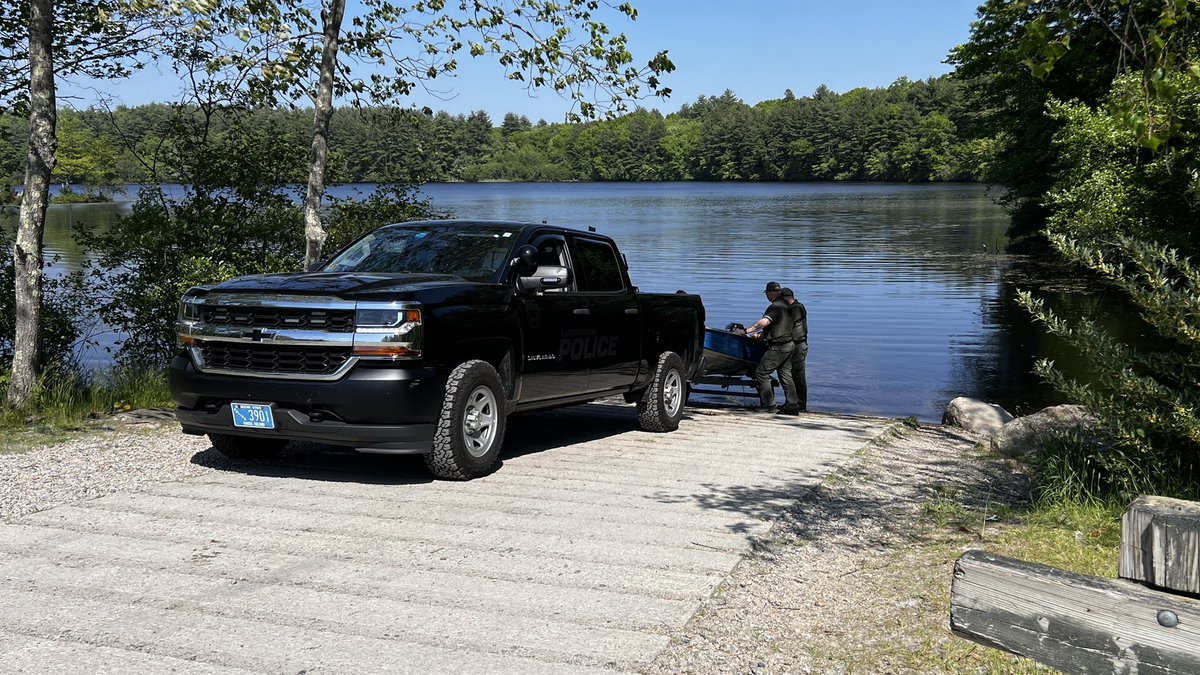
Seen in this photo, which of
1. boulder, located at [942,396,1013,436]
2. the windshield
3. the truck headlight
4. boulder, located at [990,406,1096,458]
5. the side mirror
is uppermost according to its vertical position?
the windshield

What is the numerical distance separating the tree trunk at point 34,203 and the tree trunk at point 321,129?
291 cm

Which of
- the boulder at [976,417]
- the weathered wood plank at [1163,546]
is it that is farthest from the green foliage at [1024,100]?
the weathered wood plank at [1163,546]

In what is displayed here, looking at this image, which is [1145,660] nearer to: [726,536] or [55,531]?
[726,536]

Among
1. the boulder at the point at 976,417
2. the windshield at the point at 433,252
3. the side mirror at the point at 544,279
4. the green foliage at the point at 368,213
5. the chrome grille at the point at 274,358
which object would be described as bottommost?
the boulder at the point at 976,417

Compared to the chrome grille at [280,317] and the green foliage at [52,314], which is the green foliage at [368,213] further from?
the chrome grille at [280,317]

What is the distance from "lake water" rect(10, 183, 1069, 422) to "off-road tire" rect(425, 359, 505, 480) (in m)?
10.1

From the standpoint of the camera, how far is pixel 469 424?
7.84 metres

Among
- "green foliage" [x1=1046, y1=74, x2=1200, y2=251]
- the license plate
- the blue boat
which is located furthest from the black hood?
"green foliage" [x1=1046, y1=74, x2=1200, y2=251]

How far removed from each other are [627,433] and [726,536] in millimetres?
4768

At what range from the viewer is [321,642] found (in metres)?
4.47

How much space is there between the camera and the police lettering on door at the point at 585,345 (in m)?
9.23

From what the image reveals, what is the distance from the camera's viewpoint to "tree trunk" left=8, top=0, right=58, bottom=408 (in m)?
10.4

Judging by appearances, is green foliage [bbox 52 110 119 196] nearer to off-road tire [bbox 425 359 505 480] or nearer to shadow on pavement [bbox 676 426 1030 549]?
off-road tire [bbox 425 359 505 480]

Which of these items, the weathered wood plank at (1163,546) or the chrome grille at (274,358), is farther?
the chrome grille at (274,358)
